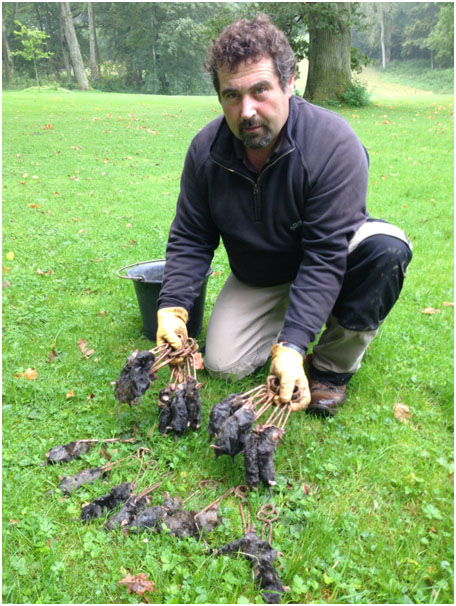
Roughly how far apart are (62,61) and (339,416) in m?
46.5

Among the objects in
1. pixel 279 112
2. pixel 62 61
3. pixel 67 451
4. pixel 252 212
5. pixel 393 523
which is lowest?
pixel 393 523

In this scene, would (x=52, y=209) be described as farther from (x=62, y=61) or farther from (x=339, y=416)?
(x=62, y=61)

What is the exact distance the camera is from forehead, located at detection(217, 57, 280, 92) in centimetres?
220

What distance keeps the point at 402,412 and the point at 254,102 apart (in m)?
1.82

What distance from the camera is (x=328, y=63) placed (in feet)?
50.3

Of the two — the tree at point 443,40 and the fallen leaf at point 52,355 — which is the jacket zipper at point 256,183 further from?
the tree at point 443,40

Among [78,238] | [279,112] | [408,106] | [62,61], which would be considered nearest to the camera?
[279,112]

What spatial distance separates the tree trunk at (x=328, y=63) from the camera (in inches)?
578

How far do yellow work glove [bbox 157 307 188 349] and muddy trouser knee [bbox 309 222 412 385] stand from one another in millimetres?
845

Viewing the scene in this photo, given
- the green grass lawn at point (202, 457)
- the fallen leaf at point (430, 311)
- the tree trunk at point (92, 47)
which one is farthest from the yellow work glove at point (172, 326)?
the tree trunk at point (92, 47)

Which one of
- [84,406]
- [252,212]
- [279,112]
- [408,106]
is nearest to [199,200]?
[252,212]

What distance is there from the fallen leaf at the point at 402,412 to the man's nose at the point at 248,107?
175 cm

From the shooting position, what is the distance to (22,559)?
1918mm

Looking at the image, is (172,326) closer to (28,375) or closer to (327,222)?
(327,222)
